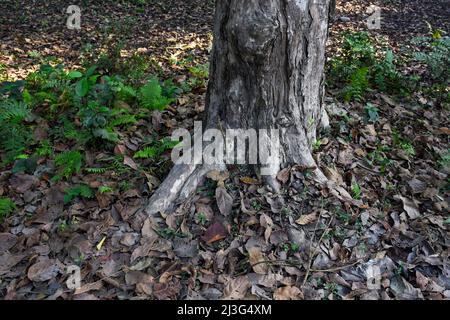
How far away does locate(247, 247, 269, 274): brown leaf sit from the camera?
3.17 meters

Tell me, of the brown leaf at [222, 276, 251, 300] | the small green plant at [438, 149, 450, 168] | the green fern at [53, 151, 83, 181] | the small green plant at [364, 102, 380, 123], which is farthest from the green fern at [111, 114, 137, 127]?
the small green plant at [438, 149, 450, 168]

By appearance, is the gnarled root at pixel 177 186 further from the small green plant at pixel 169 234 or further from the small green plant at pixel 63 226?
the small green plant at pixel 63 226

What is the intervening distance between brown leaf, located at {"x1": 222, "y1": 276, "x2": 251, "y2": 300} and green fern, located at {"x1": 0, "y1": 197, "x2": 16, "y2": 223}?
1.99m

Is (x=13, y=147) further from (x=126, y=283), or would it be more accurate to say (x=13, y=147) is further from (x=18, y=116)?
(x=126, y=283)

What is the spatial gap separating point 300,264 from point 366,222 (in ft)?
2.30

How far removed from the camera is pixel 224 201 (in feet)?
11.5

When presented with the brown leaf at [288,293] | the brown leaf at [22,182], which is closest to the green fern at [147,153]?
the brown leaf at [22,182]

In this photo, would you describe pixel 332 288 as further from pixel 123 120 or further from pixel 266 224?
pixel 123 120

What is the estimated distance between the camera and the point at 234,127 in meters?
3.69

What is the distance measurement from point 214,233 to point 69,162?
5.16 ft

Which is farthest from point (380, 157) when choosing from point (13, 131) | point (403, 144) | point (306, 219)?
point (13, 131)

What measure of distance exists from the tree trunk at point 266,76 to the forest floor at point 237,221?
20 cm

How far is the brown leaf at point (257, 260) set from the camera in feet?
10.4
